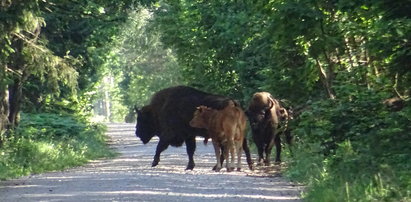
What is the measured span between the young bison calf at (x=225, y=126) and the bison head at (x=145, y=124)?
3449mm

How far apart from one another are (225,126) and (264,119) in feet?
6.87

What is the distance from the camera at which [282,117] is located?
24.3m

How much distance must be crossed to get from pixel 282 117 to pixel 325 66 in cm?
481

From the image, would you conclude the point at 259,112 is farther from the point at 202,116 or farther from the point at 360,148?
the point at 360,148

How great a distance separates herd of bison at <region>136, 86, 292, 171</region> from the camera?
2194 centimetres

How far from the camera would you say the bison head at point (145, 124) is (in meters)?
25.5

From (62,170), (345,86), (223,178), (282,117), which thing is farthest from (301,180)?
(62,170)

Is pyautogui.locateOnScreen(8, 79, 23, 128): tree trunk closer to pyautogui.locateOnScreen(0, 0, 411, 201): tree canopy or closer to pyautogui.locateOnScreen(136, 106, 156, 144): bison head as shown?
pyautogui.locateOnScreen(0, 0, 411, 201): tree canopy

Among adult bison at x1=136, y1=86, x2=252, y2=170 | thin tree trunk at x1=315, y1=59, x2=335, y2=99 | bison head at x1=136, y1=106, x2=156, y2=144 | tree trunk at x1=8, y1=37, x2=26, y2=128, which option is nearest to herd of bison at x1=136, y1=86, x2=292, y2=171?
adult bison at x1=136, y1=86, x2=252, y2=170

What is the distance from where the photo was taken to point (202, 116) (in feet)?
72.6

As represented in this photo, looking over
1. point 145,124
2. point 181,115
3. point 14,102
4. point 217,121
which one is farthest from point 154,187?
point 14,102

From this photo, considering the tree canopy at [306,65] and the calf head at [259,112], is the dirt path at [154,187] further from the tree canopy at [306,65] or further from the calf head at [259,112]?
the calf head at [259,112]

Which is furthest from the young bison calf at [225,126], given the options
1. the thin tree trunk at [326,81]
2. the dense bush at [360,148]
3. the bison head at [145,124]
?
the dense bush at [360,148]

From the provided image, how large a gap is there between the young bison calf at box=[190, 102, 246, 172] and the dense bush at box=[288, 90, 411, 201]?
4901mm
